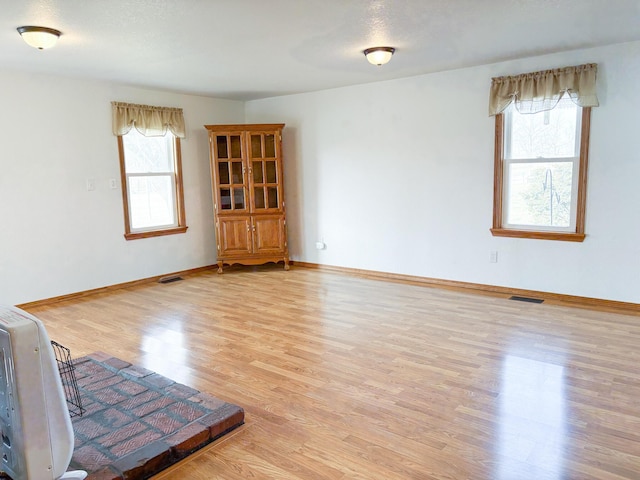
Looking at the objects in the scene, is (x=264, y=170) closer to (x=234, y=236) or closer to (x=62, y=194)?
(x=234, y=236)

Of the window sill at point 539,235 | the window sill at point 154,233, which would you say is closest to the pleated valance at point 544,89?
the window sill at point 539,235

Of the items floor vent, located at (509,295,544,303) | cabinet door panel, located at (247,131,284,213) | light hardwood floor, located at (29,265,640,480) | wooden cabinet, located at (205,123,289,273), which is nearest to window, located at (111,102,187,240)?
wooden cabinet, located at (205,123,289,273)

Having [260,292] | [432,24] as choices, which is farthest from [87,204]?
[432,24]

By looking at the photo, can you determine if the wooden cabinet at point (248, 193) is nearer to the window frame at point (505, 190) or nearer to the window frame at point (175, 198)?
the window frame at point (175, 198)

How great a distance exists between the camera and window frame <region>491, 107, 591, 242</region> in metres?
4.25

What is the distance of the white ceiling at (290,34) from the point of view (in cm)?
294

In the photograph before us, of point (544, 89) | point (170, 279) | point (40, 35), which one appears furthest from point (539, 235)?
point (40, 35)

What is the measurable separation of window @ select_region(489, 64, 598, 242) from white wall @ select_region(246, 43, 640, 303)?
97 mm

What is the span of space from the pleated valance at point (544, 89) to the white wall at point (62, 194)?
389 centimetres

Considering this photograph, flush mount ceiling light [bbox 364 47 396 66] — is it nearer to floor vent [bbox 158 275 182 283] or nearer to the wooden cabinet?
the wooden cabinet

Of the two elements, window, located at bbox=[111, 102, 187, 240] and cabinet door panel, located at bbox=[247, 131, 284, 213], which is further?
cabinet door panel, located at bbox=[247, 131, 284, 213]

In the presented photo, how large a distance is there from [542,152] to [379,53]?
1913 mm

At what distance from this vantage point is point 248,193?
20.2 ft

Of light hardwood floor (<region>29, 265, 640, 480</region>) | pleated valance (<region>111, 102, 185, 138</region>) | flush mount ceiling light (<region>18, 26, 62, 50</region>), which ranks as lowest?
light hardwood floor (<region>29, 265, 640, 480</region>)
